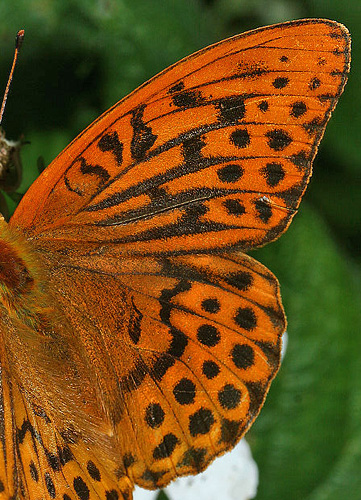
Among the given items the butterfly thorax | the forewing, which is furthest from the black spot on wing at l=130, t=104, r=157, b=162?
the butterfly thorax

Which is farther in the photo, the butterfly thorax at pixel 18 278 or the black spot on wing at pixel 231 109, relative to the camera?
the butterfly thorax at pixel 18 278

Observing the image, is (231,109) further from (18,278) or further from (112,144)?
(18,278)

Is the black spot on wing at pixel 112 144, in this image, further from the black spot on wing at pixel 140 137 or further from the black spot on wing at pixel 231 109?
the black spot on wing at pixel 231 109

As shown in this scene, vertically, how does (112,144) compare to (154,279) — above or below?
above

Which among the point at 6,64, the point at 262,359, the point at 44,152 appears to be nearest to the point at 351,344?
the point at 262,359

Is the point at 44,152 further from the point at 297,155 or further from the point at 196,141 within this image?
the point at 297,155

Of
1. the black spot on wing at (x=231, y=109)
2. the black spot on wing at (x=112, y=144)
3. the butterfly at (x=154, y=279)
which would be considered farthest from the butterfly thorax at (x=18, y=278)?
the black spot on wing at (x=231, y=109)

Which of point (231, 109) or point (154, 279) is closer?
point (231, 109)

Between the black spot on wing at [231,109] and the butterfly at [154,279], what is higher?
the black spot on wing at [231,109]

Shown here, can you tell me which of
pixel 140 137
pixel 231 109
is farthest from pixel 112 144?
pixel 231 109
